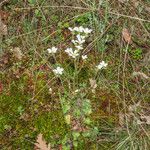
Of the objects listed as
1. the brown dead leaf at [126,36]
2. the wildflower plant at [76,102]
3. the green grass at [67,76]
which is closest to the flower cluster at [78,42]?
the wildflower plant at [76,102]

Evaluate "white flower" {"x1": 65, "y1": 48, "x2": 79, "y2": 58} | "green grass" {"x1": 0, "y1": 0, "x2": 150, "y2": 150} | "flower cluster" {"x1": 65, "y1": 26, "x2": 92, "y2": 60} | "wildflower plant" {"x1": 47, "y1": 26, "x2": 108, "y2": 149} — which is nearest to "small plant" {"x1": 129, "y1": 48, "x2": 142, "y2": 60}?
"green grass" {"x1": 0, "y1": 0, "x2": 150, "y2": 150}

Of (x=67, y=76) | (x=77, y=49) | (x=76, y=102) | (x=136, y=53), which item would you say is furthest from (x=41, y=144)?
(x=136, y=53)

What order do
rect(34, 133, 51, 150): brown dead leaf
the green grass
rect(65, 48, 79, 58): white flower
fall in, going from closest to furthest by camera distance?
rect(34, 133, 51, 150): brown dead leaf
the green grass
rect(65, 48, 79, 58): white flower

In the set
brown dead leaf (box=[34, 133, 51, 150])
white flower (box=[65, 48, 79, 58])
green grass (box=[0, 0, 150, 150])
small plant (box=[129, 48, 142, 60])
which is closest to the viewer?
brown dead leaf (box=[34, 133, 51, 150])

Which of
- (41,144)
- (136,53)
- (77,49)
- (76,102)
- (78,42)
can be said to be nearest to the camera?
(41,144)

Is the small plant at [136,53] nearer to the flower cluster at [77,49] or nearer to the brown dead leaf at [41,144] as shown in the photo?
the flower cluster at [77,49]

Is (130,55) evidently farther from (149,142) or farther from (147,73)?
(149,142)

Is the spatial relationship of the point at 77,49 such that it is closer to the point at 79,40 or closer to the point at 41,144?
the point at 79,40

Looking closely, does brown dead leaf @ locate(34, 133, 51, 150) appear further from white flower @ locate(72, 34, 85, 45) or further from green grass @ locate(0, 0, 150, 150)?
white flower @ locate(72, 34, 85, 45)
